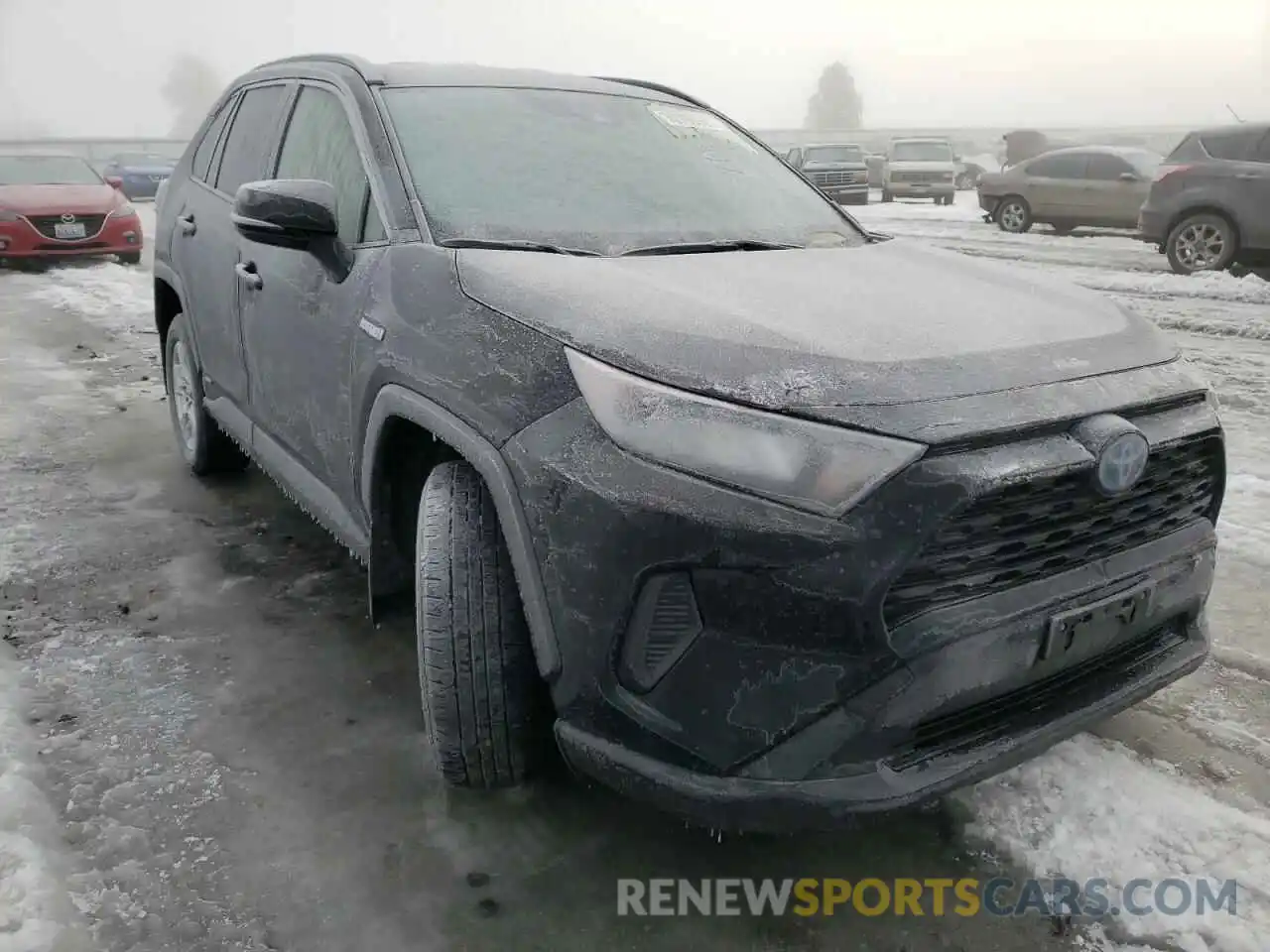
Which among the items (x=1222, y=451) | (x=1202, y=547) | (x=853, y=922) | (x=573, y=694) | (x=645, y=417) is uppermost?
Result: (x=645, y=417)

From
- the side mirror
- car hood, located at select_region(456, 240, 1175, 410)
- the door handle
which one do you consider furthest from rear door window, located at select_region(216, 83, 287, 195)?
car hood, located at select_region(456, 240, 1175, 410)

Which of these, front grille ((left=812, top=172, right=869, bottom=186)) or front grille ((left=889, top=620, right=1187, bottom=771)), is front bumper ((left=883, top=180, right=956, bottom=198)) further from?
front grille ((left=889, top=620, right=1187, bottom=771))

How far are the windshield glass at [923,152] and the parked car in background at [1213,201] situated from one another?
14628mm

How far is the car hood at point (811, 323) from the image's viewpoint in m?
1.79

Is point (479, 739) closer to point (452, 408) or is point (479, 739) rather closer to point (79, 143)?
point (452, 408)

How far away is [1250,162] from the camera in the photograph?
10242 millimetres

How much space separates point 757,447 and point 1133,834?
140 centimetres

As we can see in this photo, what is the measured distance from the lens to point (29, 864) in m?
2.12

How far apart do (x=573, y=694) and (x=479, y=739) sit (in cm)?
35

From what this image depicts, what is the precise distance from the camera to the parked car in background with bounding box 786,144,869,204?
74.8ft

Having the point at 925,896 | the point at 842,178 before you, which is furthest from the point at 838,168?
the point at 925,896

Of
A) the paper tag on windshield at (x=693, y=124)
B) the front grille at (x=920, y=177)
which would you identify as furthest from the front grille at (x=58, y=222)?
the front grille at (x=920, y=177)

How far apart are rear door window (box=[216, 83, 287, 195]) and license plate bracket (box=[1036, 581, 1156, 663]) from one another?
2.99m

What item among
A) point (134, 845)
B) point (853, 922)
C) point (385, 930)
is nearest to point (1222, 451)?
point (853, 922)
